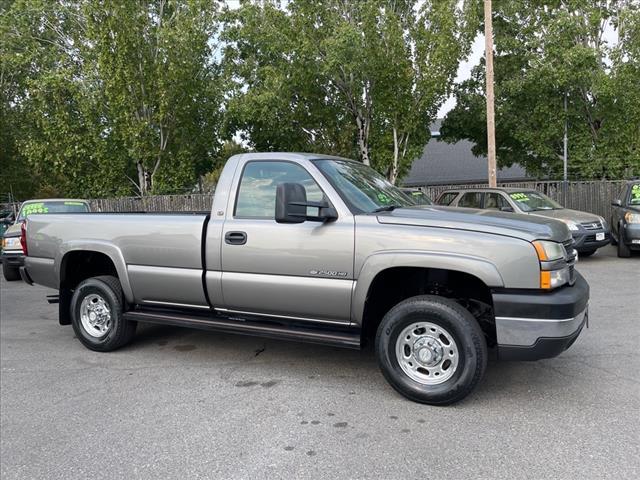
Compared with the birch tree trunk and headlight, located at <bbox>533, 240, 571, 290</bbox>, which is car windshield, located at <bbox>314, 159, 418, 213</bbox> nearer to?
headlight, located at <bbox>533, 240, 571, 290</bbox>

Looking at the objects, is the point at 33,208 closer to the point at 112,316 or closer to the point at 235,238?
the point at 112,316

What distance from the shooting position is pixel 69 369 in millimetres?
5016

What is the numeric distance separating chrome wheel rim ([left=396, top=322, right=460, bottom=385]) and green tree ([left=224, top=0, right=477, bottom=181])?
1214cm

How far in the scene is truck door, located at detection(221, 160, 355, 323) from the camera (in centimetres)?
414

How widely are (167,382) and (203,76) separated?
1652 centimetres

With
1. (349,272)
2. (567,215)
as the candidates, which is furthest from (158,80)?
(349,272)

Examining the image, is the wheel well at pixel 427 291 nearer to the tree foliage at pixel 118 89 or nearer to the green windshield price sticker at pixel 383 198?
the green windshield price sticker at pixel 383 198

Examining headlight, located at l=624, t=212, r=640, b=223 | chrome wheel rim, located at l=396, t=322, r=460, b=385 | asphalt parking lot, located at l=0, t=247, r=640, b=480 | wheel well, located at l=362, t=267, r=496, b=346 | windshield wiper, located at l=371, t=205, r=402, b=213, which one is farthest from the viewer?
headlight, located at l=624, t=212, r=640, b=223

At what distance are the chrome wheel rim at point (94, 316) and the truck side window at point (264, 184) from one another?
2.03 metres

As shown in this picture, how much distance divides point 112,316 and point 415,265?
10.9 feet

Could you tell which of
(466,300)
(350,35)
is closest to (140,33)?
(350,35)

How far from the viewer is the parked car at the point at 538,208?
1041 cm

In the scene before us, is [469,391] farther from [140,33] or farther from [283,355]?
[140,33]

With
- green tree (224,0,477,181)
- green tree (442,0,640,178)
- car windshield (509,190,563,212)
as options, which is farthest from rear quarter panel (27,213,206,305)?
green tree (442,0,640,178)
